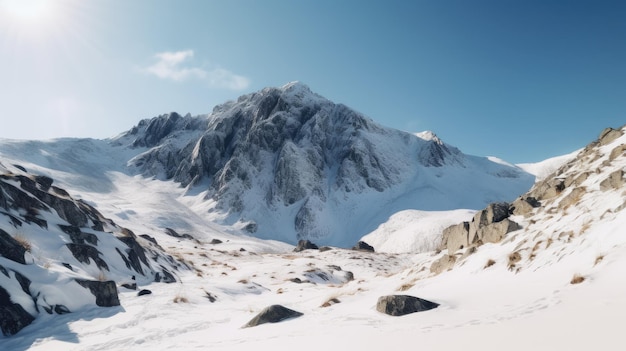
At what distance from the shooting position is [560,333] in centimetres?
608

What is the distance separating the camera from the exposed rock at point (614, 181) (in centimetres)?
1270

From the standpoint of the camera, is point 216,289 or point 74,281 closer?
point 74,281

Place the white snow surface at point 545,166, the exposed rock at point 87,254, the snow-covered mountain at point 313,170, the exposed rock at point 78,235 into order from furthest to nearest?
the white snow surface at point 545,166 → the snow-covered mountain at point 313,170 → the exposed rock at point 78,235 → the exposed rock at point 87,254

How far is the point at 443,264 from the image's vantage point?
16953 millimetres

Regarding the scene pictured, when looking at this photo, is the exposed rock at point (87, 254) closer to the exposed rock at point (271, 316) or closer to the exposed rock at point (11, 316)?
the exposed rock at point (11, 316)

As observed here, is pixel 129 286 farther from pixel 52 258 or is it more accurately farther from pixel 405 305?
pixel 405 305

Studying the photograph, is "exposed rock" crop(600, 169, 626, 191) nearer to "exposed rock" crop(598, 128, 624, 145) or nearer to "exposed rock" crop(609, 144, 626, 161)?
"exposed rock" crop(609, 144, 626, 161)

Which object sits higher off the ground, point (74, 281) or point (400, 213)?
point (400, 213)

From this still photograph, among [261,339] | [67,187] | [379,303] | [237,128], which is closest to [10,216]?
[261,339]

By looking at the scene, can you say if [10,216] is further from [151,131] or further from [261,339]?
[151,131]

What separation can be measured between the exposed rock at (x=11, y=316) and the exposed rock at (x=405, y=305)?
11316 millimetres

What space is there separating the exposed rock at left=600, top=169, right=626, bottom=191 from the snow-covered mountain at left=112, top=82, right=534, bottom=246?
7630 cm

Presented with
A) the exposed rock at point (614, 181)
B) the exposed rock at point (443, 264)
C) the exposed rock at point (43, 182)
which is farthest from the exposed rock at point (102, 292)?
the exposed rock at point (614, 181)

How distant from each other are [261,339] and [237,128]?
133449mm
